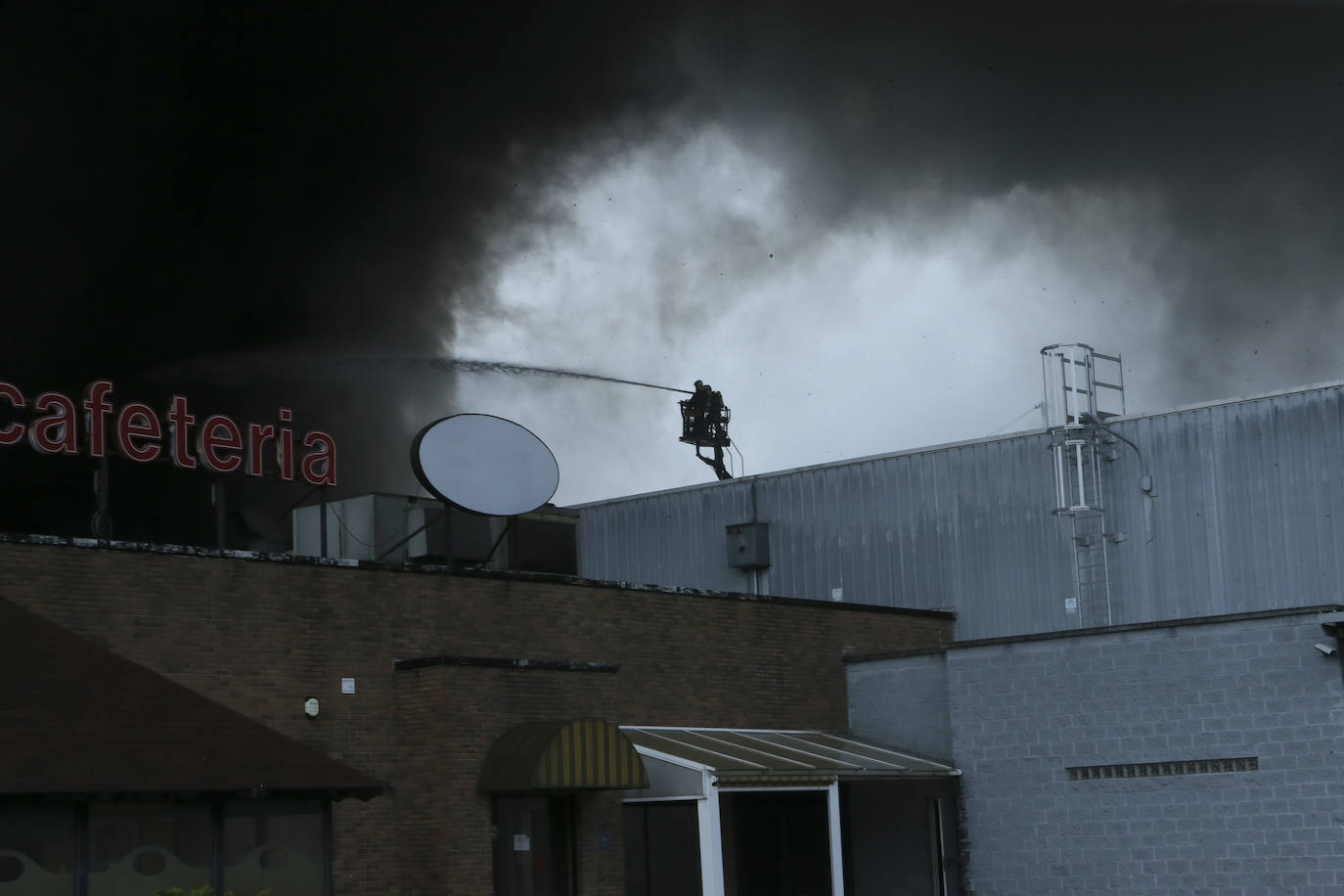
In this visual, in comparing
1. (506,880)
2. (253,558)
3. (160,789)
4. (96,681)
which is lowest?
(506,880)

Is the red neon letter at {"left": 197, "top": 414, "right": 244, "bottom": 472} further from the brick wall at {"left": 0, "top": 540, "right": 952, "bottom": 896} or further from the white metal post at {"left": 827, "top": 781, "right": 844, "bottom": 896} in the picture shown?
the white metal post at {"left": 827, "top": 781, "right": 844, "bottom": 896}

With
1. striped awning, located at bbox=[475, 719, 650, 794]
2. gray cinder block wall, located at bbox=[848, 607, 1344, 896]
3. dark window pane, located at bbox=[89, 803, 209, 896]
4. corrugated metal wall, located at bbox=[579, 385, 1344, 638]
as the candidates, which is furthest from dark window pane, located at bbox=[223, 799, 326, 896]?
corrugated metal wall, located at bbox=[579, 385, 1344, 638]

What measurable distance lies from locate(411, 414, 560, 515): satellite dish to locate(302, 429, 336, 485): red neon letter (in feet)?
4.04

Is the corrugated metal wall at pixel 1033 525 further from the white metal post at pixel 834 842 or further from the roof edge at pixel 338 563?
the white metal post at pixel 834 842

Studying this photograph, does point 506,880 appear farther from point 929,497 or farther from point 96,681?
point 929,497

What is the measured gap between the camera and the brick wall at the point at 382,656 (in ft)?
62.1

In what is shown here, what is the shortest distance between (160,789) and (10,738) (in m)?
1.56

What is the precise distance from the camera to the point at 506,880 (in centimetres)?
2111

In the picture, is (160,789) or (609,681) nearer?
(160,789)

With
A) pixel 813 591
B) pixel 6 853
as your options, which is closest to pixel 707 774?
pixel 6 853

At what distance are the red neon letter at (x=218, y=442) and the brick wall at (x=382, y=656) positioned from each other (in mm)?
2232

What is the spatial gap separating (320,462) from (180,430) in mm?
2341

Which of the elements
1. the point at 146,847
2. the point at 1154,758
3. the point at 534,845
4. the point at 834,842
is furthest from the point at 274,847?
the point at 1154,758

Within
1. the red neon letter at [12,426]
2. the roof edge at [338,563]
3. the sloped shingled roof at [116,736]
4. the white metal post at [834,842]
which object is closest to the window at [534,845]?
the sloped shingled roof at [116,736]
